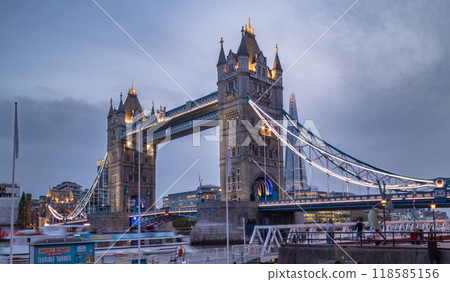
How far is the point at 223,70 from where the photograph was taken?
2511 inches

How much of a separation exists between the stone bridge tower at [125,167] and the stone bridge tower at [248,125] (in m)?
31.7

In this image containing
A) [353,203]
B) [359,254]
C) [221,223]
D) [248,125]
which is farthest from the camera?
[248,125]

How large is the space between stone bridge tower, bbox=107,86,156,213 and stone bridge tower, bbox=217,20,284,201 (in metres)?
31.7

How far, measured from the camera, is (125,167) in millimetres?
89688

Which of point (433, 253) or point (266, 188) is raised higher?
point (266, 188)

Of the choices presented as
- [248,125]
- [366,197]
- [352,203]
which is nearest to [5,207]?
[248,125]

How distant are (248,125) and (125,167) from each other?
38.0 meters

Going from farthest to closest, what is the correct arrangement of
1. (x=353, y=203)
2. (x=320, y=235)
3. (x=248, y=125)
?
(x=248, y=125) → (x=353, y=203) → (x=320, y=235)

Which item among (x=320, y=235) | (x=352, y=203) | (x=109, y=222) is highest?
(x=352, y=203)

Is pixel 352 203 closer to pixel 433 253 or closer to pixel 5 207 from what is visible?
pixel 433 253


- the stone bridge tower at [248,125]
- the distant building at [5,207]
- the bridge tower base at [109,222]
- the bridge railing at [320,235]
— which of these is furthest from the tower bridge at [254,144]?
the distant building at [5,207]

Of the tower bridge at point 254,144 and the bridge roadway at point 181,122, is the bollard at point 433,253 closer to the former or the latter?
the tower bridge at point 254,144

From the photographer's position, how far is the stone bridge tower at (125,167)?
88.8m
